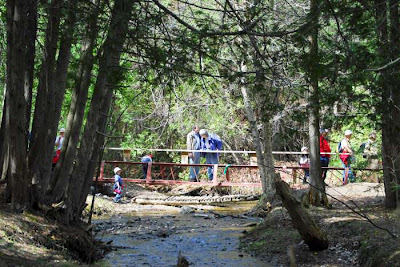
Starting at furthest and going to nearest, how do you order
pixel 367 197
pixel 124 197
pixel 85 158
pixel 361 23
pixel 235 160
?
pixel 235 160 → pixel 124 197 → pixel 367 197 → pixel 85 158 → pixel 361 23

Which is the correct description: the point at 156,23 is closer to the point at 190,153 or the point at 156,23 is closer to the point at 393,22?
the point at 393,22

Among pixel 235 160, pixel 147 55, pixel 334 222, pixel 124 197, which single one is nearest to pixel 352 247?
pixel 334 222

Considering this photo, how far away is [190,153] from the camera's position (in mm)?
20734

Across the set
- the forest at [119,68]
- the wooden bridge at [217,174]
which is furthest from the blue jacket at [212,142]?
the forest at [119,68]

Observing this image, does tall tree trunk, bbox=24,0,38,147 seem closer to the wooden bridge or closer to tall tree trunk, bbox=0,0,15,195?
tall tree trunk, bbox=0,0,15,195

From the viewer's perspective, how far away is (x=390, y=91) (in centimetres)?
862

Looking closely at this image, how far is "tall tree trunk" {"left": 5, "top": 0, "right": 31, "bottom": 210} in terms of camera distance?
7.34m

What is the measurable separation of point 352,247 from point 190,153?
12.8 meters

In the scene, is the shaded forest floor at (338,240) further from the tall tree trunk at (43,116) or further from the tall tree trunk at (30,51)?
Answer: the tall tree trunk at (30,51)

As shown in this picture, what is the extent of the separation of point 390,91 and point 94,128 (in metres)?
4.44

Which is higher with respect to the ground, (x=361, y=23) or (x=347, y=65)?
(x=361, y=23)

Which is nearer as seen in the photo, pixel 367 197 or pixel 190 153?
pixel 367 197

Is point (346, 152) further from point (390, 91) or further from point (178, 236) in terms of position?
point (390, 91)

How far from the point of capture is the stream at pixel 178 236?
9000 mm
